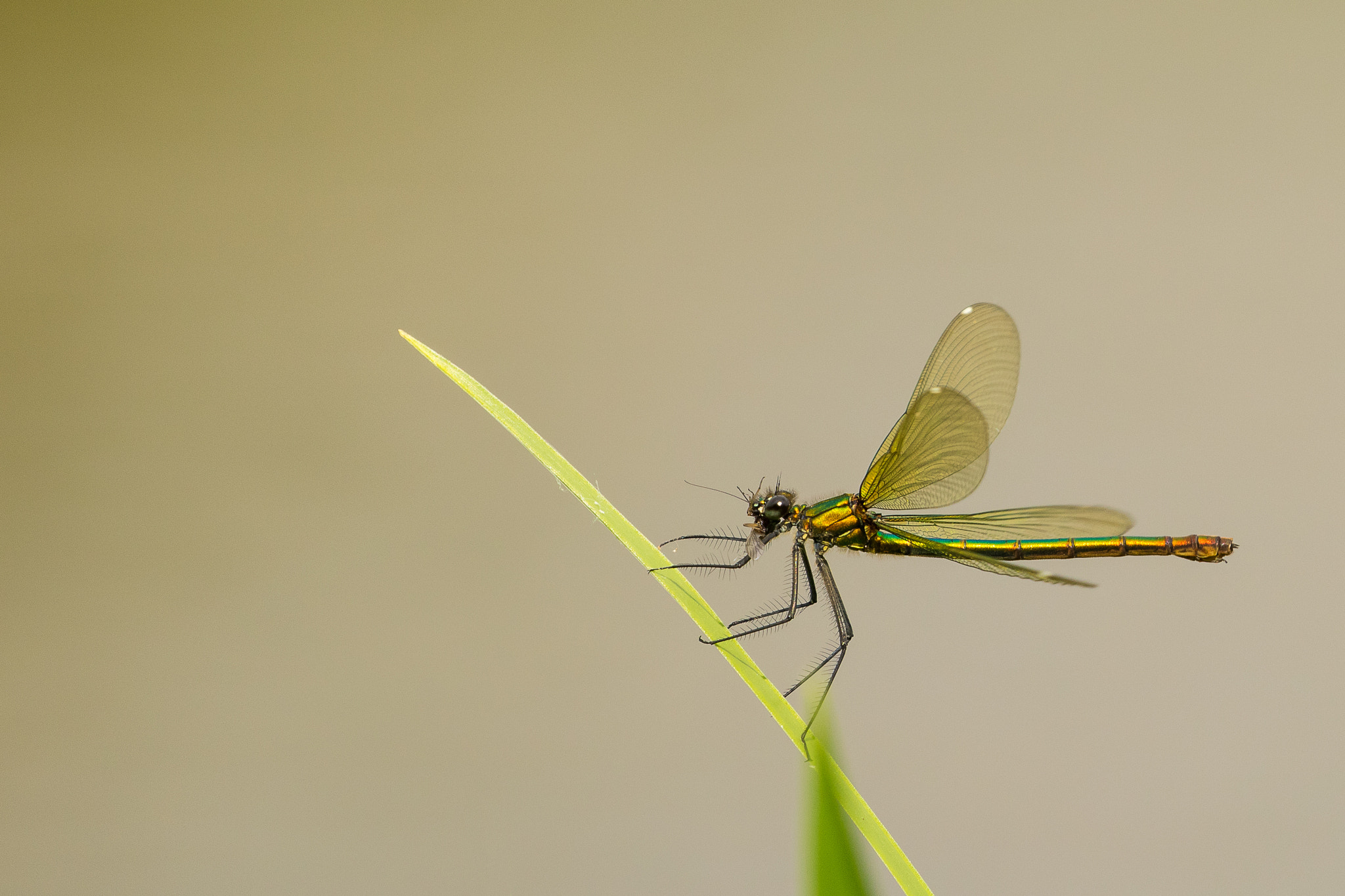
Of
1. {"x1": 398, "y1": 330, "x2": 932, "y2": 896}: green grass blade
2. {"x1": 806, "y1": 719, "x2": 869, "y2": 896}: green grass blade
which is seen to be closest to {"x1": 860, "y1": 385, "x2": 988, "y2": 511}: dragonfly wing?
{"x1": 398, "y1": 330, "x2": 932, "y2": 896}: green grass blade

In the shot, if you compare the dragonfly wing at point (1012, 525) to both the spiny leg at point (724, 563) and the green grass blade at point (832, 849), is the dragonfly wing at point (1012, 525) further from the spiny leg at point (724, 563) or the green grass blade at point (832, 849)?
the green grass blade at point (832, 849)

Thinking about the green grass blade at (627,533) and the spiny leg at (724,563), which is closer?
the green grass blade at (627,533)

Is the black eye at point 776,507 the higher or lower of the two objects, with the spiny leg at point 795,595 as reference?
higher

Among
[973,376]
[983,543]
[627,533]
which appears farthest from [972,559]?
[627,533]

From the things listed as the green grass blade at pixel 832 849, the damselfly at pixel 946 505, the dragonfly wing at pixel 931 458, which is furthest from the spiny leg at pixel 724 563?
the green grass blade at pixel 832 849

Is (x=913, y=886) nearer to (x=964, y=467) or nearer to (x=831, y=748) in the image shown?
(x=831, y=748)

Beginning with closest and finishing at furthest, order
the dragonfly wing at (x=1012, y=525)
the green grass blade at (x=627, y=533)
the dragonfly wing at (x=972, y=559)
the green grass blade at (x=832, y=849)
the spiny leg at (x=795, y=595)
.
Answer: the green grass blade at (x=832, y=849) < the green grass blade at (x=627, y=533) < the dragonfly wing at (x=972, y=559) < the spiny leg at (x=795, y=595) < the dragonfly wing at (x=1012, y=525)
